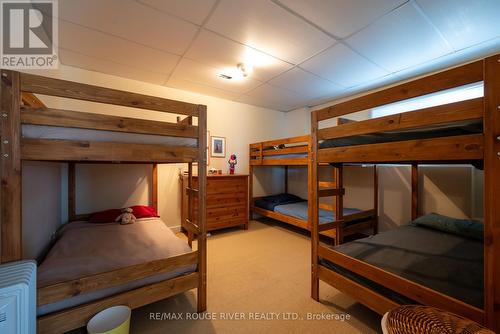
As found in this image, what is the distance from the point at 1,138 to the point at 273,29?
2048mm

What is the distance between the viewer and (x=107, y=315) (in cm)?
116

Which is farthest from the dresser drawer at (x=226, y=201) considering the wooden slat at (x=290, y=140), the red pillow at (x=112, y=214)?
the wooden slat at (x=290, y=140)

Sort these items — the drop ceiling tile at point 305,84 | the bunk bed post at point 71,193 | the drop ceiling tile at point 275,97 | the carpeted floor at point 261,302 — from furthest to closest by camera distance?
the drop ceiling tile at point 275,97 → the drop ceiling tile at point 305,84 → the bunk bed post at point 71,193 → the carpeted floor at point 261,302

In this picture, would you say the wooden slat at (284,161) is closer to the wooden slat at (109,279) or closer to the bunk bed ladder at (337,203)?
the bunk bed ladder at (337,203)

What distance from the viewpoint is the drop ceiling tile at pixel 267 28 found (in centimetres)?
164

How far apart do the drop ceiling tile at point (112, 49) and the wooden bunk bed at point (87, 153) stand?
0.88 metres

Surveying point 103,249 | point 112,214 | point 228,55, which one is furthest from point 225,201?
point 228,55

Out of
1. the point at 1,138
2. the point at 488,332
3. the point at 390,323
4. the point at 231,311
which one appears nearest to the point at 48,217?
the point at 1,138

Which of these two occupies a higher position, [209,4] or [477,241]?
[209,4]

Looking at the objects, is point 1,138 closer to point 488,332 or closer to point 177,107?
point 177,107

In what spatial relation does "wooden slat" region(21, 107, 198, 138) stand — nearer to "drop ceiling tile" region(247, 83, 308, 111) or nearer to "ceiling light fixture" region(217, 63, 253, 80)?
"ceiling light fixture" region(217, 63, 253, 80)

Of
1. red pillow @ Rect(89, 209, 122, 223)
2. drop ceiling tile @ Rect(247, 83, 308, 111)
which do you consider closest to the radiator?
red pillow @ Rect(89, 209, 122, 223)

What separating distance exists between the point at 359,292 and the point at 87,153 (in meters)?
1.90

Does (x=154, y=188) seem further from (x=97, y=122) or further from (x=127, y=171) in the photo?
(x=97, y=122)
